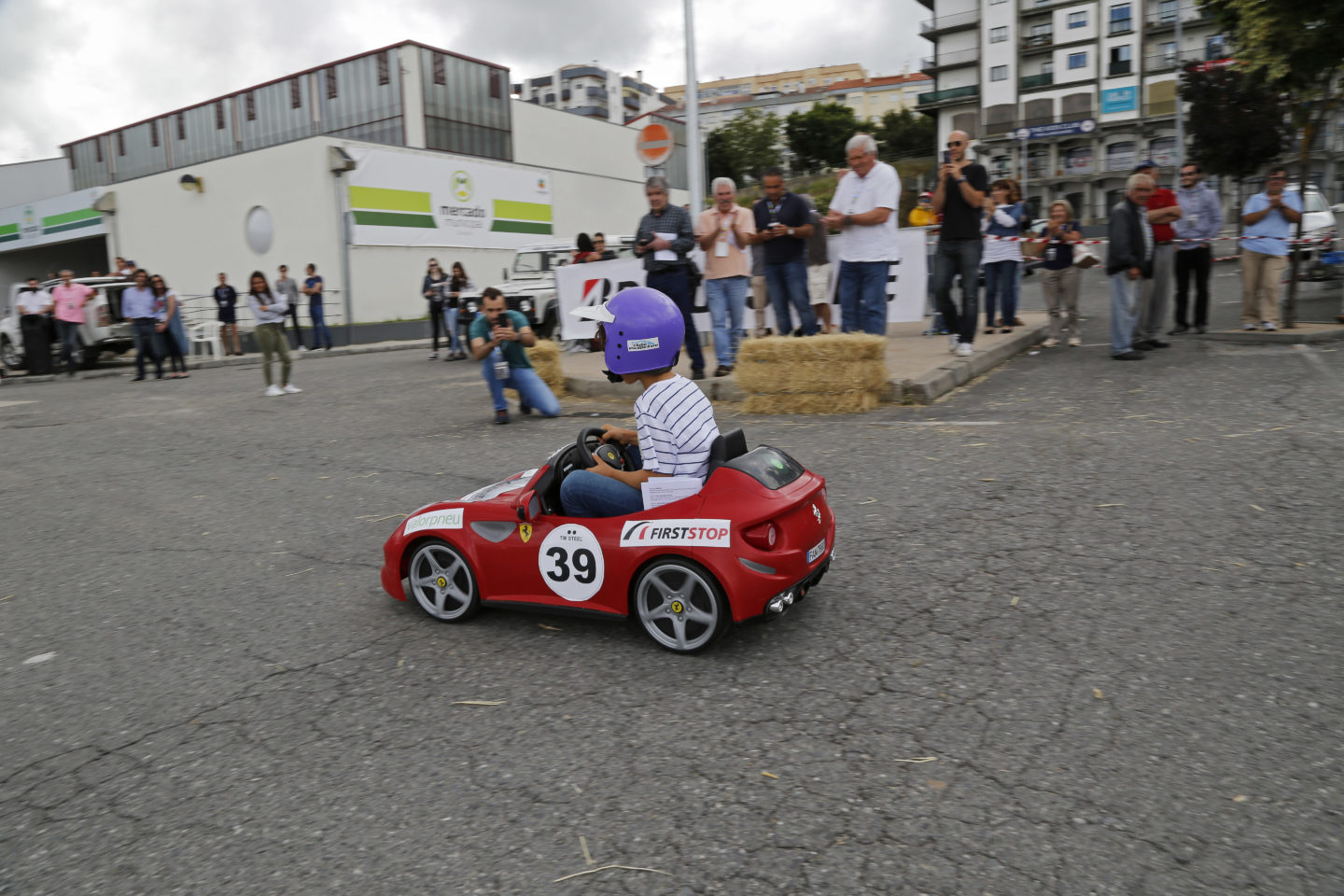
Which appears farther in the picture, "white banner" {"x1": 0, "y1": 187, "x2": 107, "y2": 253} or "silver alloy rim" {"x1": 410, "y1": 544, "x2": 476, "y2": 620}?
"white banner" {"x1": 0, "y1": 187, "x2": 107, "y2": 253}

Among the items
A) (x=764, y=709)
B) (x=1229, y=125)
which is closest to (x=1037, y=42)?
(x=1229, y=125)

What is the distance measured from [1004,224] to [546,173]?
1182 inches

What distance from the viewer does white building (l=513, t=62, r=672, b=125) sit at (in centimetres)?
14738

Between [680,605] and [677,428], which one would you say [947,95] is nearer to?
[677,428]

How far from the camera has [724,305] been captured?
1022cm

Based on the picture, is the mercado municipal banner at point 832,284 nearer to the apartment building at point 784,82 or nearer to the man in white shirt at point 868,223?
the man in white shirt at point 868,223

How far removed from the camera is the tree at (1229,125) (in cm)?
3397

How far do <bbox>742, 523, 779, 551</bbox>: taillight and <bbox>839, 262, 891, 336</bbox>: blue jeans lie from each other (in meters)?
6.49

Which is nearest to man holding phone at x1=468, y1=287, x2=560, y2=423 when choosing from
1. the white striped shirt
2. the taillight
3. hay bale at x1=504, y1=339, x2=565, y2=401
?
hay bale at x1=504, y1=339, x2=565, y2=401

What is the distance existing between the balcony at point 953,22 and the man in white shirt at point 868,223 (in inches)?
2955

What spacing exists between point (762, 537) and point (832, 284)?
393 inches

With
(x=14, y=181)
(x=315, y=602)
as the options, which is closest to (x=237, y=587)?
(x=315, y=602)

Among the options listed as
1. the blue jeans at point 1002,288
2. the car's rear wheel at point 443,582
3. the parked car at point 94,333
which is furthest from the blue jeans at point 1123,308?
the parked car at point 94,333

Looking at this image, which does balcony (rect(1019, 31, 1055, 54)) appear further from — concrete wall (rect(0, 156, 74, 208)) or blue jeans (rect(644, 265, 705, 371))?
blue jeans (rect(644, 265, 705, 371))
